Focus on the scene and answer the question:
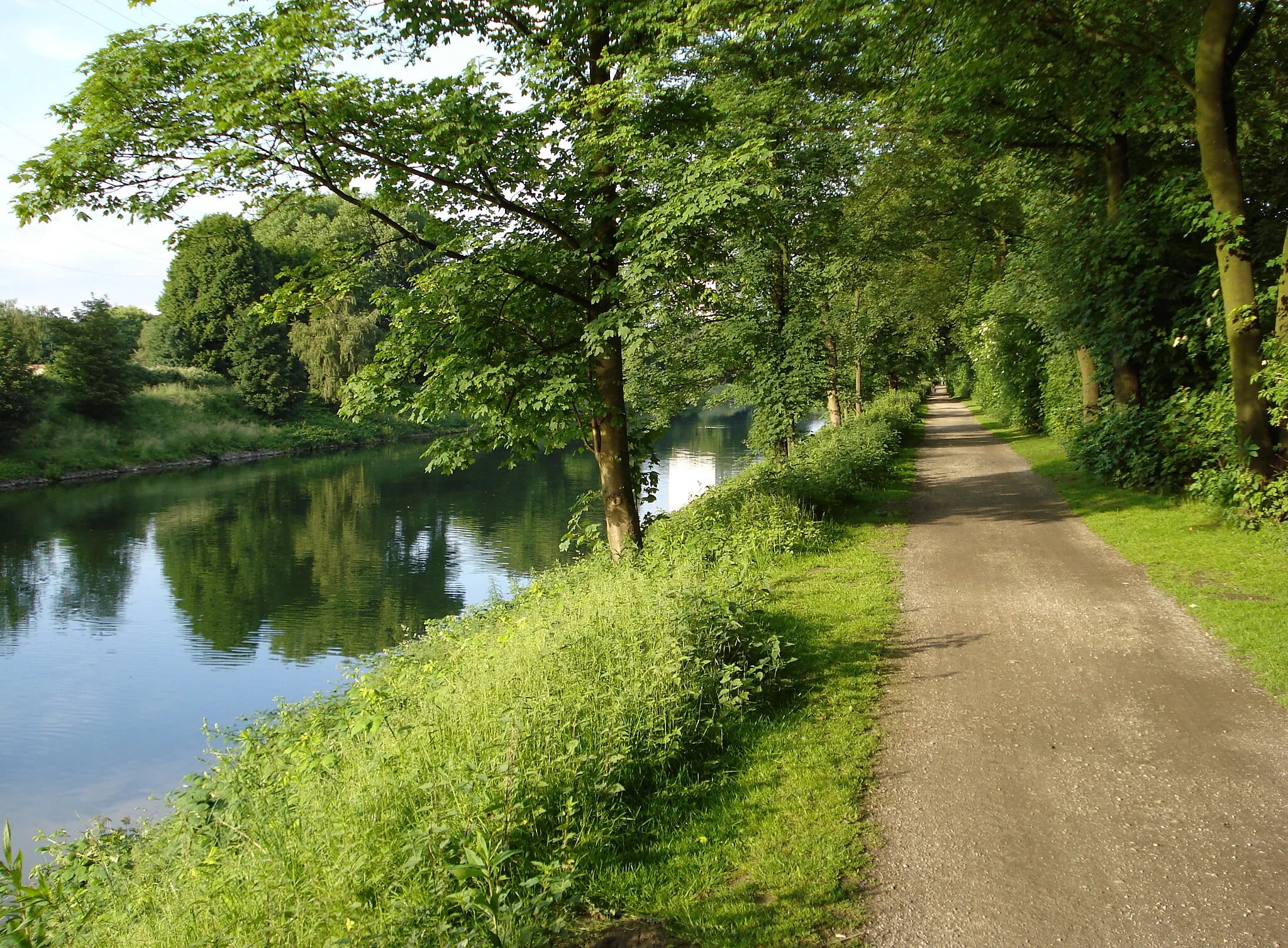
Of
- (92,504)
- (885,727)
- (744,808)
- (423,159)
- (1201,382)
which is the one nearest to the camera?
(744,808)

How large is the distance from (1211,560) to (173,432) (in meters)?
46.1

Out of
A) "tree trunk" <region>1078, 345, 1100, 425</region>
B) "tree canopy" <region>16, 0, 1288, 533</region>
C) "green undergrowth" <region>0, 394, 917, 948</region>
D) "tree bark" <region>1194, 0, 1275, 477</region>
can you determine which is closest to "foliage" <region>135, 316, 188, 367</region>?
"tree canopy" <region>16, 0, 1288, 533</region>

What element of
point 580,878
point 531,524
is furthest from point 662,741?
point 531,524

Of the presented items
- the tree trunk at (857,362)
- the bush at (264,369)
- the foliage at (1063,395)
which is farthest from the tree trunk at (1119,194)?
the bush at (264,369)

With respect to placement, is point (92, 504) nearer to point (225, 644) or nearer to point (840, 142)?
point (225, 644)

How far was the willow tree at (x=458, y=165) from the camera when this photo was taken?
794 cm

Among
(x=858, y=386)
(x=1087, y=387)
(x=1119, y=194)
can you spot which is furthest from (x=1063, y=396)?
(x=858, y=386)

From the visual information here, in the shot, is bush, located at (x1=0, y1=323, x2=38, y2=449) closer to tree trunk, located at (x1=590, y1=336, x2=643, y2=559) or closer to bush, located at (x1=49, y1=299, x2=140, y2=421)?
bush, located at (x1=49, y1=299, x2=140, y2=421)

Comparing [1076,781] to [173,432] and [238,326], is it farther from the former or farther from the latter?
[238,326]

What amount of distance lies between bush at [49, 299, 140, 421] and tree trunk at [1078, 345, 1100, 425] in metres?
41.5

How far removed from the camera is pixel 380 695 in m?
6.73

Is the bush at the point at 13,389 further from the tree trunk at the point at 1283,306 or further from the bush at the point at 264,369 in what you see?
the tree trunk at the point at 1283,306

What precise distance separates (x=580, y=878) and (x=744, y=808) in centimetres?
102

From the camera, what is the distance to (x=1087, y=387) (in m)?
18.2
